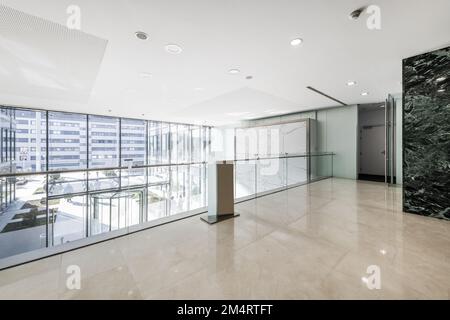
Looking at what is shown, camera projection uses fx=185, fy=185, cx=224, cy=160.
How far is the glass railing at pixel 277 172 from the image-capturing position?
4797 mm

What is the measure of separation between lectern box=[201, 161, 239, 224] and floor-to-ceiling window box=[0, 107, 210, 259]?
1.25 ft

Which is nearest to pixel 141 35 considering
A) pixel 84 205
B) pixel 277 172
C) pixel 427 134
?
pixel 427 134

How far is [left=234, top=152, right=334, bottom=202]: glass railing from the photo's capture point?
15.7 ft

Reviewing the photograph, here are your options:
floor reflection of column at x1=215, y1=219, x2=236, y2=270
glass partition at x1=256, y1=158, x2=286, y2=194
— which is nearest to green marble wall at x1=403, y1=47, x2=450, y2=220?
glass partition at x1=256, y1=158, x2=286, y2=194

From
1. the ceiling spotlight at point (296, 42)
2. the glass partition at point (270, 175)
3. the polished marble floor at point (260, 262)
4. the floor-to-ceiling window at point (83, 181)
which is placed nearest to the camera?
the polished marble floor at point (260, 262)

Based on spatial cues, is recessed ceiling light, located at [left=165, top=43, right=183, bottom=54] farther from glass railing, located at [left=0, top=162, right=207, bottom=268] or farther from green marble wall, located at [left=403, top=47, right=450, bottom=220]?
green marble wall, located at [left=403, top=47, right=450, bottom=220]

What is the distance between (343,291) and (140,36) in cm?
363

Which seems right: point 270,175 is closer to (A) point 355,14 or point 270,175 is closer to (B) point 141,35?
(A) point 355,14

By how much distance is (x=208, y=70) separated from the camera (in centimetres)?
362

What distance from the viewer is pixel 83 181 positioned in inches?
244

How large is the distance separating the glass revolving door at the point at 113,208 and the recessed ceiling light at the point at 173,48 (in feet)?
14.0

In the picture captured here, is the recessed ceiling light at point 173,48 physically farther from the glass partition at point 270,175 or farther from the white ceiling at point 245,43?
the glass partition at point 270,175

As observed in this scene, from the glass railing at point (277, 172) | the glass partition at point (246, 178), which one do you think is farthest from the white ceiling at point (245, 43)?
the glass railing at point (277, 172)

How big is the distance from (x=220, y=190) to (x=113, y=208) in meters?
4.97
